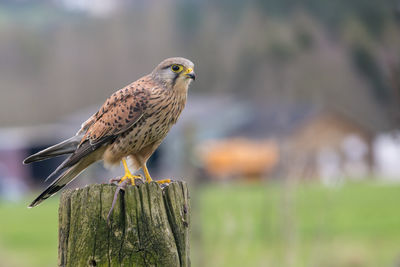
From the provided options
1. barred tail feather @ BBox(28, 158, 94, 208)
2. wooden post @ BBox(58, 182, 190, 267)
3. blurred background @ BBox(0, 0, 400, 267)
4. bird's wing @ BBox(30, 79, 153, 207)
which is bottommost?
wooden post @ BBox(58, 182, 190, 267)

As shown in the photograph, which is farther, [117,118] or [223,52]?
[223,52]

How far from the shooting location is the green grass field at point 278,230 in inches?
246

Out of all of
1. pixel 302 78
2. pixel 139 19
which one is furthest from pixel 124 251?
pixel 139 19

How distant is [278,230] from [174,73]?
2659 mm

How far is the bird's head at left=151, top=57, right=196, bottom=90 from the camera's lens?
383 centimetres

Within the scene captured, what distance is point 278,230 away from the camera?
6047 millimetres

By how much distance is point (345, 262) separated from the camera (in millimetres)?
7277

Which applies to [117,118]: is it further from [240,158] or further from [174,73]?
[240,158]

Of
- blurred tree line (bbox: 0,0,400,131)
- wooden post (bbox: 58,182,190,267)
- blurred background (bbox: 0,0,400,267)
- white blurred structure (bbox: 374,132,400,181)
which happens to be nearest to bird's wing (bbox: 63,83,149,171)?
blurred background (bbox: 0,0,400,267)

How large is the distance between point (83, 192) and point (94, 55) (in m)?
41.4

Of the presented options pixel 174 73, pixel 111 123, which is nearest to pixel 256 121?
pixel 174 73

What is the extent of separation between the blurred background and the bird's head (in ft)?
3.32

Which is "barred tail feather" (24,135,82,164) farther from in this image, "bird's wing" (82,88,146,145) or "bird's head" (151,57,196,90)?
"bird's head" (151,57,196,90)

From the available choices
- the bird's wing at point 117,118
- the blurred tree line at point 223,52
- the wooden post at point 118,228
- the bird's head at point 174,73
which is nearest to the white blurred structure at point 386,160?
the blurred tree line at point 223,52
